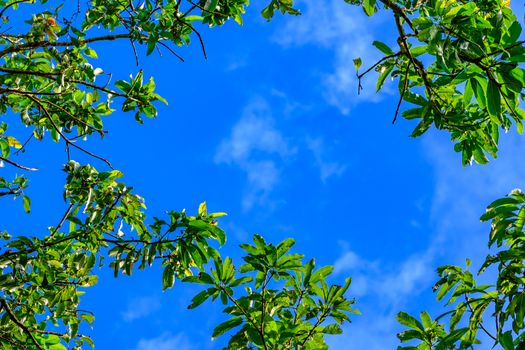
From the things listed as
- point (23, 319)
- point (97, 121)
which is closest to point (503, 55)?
point (97, 121)

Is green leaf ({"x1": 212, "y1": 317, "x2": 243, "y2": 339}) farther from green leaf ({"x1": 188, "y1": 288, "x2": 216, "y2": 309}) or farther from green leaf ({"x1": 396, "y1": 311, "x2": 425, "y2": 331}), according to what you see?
green leaf ({"x1": 396, "y1": 311, "x2": 425, "y2": 331})

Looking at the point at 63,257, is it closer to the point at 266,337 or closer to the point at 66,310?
the point at 66,310

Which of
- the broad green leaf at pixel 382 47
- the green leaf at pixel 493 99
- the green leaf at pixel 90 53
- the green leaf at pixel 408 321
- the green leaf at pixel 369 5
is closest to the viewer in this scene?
the green leaf at pixel 493 99

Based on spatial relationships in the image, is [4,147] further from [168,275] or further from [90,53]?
[168,275]

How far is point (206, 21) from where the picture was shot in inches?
208

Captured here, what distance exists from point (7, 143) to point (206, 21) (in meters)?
2.18

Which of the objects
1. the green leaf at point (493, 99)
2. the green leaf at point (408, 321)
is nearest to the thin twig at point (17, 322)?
the green leaf at point (408, 321)

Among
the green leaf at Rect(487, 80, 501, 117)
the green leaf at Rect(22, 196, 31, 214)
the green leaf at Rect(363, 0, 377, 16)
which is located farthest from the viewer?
the green leaf at Rect(22, 196, 31, 214)

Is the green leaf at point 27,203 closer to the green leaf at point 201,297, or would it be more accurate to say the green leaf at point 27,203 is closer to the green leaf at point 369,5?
the green leaf at point 201,297

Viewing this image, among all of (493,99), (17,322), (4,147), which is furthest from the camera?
(4,147)

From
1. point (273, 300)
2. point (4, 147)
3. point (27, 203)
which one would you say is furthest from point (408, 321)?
Answer: point (4, 147)

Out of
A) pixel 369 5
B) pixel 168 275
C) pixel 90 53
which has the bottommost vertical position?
pixel 168 275

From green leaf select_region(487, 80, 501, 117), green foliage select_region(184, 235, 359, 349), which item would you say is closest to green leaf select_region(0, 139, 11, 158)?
green foliage select_region(184, 235, 359, 349)

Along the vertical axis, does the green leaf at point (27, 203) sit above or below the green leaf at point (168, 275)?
above
